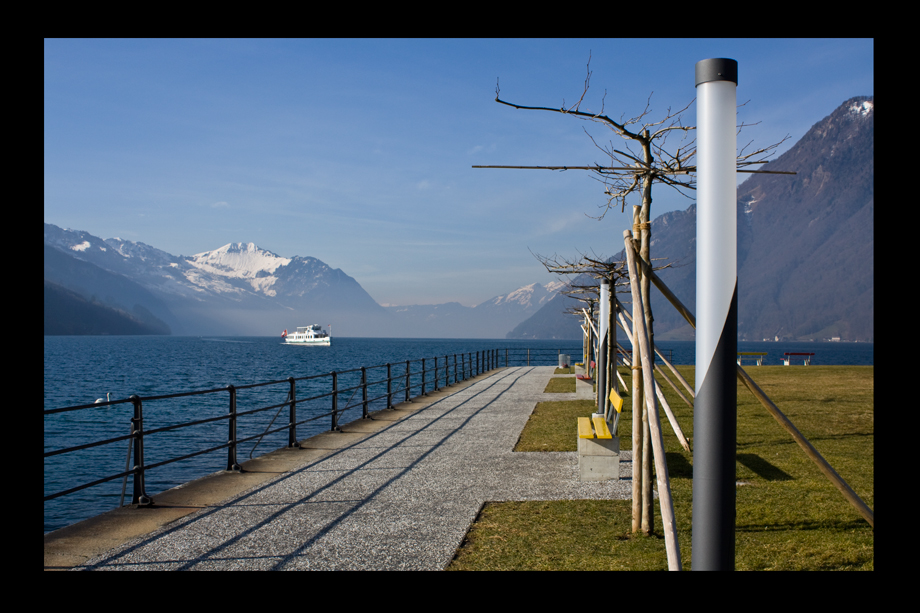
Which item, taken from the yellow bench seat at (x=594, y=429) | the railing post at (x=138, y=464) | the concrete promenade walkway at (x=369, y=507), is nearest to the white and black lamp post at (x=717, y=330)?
the concrete promenade walkway at (x=369, y=507)

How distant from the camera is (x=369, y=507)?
20.1ft

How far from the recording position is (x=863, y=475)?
745cm

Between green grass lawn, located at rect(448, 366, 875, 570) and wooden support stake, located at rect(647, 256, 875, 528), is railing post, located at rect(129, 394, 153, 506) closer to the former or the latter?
green grass lawn, located at rect(448, 366, 875, 570)

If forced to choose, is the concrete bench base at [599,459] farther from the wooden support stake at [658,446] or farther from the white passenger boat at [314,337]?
the white passenger boat at [314,337]

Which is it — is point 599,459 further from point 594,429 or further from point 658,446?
point 658,446

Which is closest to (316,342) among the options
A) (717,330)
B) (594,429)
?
(594,429)

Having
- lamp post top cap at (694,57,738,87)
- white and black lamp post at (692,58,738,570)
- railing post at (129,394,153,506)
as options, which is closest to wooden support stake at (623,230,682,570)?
white and black lamp post at (692,58,738,570)

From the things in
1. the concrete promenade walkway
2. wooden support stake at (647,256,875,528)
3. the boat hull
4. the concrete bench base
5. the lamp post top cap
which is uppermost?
the lamp post top cap

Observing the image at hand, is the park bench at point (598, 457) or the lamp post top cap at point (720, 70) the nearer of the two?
the lamp post top cap at point (720, 70)

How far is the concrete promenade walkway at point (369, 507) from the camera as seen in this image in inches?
185

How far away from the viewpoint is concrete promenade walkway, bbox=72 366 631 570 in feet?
15.4

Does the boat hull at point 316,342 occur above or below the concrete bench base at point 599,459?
below
